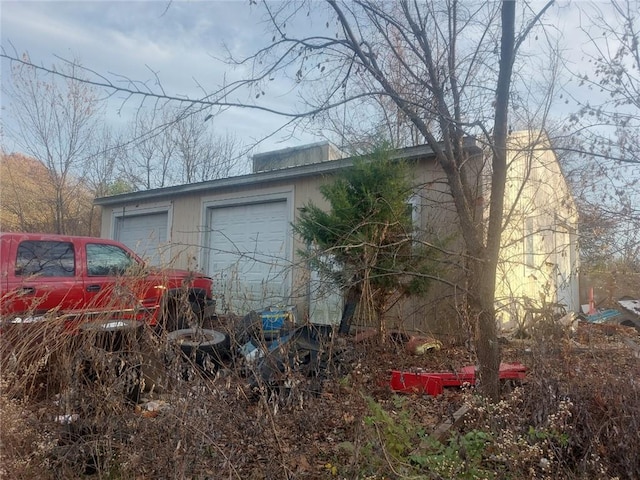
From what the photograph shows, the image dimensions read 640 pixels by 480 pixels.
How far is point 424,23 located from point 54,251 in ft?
18.9

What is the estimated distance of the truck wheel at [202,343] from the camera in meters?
3.50

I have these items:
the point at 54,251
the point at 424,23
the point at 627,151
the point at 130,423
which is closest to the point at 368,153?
the point at 424,23

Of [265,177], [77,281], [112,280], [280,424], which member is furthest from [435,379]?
[265,177]

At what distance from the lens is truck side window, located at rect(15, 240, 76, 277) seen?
17.9ft

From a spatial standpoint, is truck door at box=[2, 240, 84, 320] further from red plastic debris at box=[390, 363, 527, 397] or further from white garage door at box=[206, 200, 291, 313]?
red plastic debris at box=[390, 363, 527, 397]

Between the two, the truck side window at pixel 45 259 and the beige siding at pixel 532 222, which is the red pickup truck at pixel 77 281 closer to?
the truck side window at pixel 45 259

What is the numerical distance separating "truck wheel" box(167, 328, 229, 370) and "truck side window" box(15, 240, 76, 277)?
226 cm

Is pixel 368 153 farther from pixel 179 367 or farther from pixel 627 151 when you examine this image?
pixel 179 367

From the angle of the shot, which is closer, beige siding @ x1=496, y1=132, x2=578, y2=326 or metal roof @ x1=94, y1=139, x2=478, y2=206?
beige siding @ x1=496, y1=132, x2=578, y2=326

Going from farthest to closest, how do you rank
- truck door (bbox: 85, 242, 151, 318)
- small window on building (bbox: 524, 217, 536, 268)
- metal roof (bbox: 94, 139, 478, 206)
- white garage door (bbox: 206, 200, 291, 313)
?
white garage door (bbox: 206, 200, 291, 313) → small window on building (bbox: 524, 217, 536, 268) → metal roof (bbox: 94, 139, 478, 206) → truck door (bbox: 85, 242, 151, 318)

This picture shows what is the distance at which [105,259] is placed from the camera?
6387 millimetres

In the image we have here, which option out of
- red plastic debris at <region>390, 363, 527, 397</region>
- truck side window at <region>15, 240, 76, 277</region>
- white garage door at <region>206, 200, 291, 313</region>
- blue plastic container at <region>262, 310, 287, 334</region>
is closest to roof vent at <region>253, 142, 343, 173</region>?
white garage door at <region>206, 200, 291, 313</region>

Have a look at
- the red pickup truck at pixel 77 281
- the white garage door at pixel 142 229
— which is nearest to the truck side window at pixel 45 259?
the red pickup truck at pixel 77 281

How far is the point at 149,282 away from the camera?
435 cm
